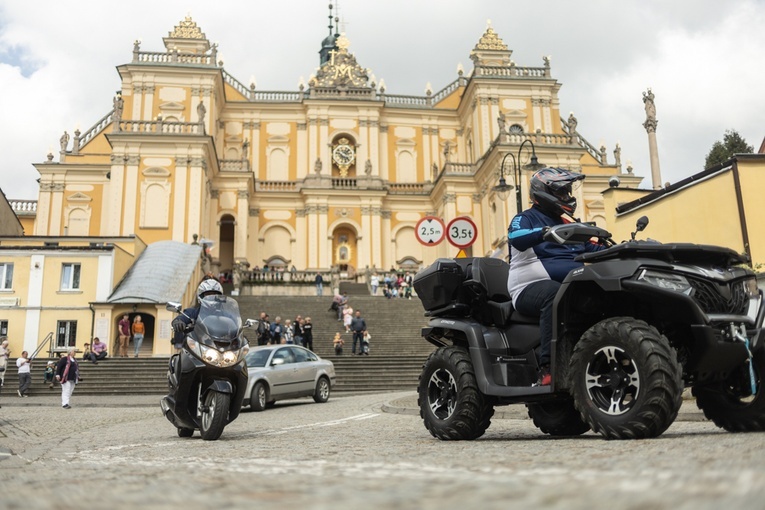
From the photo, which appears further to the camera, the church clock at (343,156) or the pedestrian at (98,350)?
the church clock at (343,156)

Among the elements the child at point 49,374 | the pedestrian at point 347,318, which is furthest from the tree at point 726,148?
the child at point 49,374

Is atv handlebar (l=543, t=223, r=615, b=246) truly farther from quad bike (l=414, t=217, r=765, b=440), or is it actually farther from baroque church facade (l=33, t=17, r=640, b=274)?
baroque church facade (l=33, t=17, r=640, b=274)

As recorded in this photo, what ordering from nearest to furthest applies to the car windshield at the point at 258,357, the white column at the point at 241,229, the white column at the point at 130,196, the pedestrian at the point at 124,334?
the car windshield at the point at 258,357
the pedestrian at the point at 124,334
the white column at the point at 130,196
the white column at the point at 241,229

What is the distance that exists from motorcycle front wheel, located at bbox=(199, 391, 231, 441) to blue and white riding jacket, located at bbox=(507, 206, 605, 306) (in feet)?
11.2

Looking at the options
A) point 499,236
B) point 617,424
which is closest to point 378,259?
A: point 499,236

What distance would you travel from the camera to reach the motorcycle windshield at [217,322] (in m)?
7.39

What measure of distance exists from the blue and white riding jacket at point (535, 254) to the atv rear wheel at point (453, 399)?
0.72 metres

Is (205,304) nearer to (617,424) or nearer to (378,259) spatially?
(617,424)

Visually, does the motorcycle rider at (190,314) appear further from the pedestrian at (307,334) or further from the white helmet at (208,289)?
the pedestrian at (307,334)

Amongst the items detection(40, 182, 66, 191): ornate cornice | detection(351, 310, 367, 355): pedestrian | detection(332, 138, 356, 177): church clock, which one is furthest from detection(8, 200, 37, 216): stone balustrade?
detection(351, 310, 367, 355): pedestrian

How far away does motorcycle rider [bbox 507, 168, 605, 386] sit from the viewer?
4918 millimetres

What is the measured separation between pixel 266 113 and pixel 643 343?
50.8 meters

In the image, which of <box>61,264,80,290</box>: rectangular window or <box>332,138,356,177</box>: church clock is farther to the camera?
<box>332,138,356,177</box>: church clock

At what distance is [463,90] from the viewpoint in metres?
54.8
